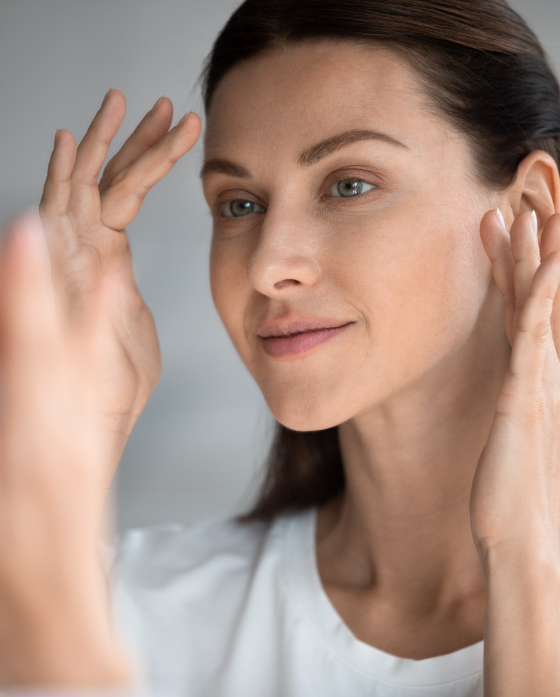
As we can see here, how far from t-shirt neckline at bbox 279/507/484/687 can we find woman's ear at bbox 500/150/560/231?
83 centimetres

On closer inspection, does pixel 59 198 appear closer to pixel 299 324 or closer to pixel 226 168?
pixel 226 168

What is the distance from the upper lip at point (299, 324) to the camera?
4.23 ft

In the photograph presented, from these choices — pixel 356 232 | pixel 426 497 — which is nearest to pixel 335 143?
pixel 356 232

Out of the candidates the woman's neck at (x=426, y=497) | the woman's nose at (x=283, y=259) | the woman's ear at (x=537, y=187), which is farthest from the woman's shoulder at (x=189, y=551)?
the woman's ear at (x=537, y=187)

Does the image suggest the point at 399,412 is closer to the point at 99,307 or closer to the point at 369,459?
the point at 369,459

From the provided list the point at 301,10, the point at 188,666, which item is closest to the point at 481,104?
the point at 301,10

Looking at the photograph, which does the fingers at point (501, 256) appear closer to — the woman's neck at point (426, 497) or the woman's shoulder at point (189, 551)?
the woman's neck at point (426, 497)

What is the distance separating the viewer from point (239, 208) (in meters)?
1.52

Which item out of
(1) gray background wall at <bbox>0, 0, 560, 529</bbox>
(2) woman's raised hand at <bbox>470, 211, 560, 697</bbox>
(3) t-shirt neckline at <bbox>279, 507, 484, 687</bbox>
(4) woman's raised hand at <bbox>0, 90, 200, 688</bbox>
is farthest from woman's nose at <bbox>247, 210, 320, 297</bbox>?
(1) gray background wall at <bbox>0, 0, 560, 529</bbox>

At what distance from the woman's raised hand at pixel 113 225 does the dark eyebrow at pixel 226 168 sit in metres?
0.06

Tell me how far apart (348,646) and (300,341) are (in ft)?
1.98

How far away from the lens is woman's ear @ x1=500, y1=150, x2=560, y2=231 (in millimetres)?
1407

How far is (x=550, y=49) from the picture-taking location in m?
1.97

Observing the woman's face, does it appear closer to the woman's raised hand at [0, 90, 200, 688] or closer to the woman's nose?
the woman's nose
